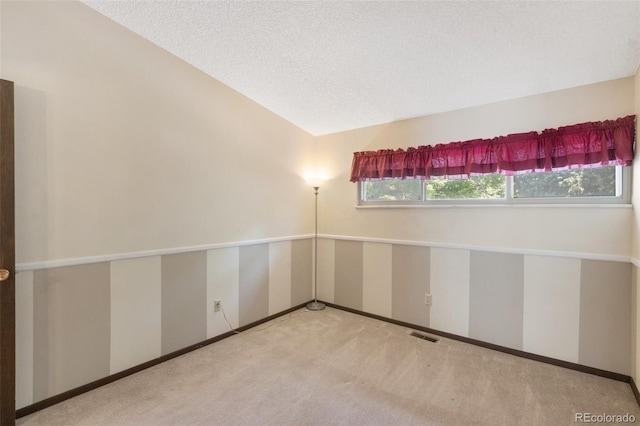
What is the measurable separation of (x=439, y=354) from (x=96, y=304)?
2.87m

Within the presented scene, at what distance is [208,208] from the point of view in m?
2.76

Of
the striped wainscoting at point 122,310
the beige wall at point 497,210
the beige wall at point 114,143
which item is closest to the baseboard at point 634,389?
the beige wall at point 497,210

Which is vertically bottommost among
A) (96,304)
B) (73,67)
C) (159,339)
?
(159,339)

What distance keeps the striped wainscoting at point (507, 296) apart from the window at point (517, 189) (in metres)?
0.51

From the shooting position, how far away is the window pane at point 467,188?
2719 millimetres

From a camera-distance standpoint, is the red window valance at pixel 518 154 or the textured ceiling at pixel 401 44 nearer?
the textured ceiling at pixel 401 44

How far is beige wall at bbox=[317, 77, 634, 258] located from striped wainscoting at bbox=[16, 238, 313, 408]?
4.71 ft

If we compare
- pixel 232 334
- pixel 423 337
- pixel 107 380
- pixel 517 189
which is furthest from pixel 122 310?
pixel 517 189

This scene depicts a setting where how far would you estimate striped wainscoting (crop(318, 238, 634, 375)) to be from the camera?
2193 millimetres

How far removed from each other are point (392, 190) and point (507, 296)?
1.58 meters

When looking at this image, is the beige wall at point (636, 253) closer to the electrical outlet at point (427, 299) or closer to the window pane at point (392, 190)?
the electrical outlet at point (427, 299)

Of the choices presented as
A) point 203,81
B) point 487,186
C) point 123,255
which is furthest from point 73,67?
point 487,186

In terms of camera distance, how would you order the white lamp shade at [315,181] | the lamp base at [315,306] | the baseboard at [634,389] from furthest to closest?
the white lamp shade at [315,181] < the lamp base at [315,306] < the baseboard at [634,389]

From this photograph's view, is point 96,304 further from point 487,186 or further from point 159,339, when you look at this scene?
point 487,186
